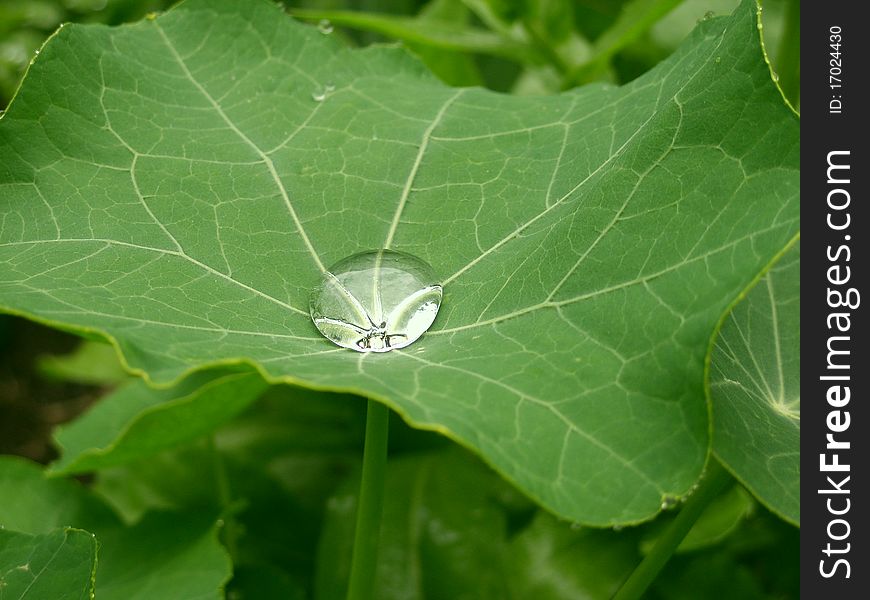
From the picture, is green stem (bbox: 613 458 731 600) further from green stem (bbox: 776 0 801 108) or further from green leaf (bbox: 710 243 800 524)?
green stem (bbox: 776 0 801 108)

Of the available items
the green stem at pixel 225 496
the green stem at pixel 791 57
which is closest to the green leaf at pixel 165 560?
the green stem at pixel 225 496

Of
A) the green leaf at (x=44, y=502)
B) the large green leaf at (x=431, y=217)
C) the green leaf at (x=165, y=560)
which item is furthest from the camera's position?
the green leaf at (x=44, y=502)

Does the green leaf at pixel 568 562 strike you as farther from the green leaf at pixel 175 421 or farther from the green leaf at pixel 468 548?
the green leaf at pixel 175 421

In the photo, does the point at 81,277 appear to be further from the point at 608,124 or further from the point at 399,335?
the point at 608,124

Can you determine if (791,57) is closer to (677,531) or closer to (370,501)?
(677,531)
